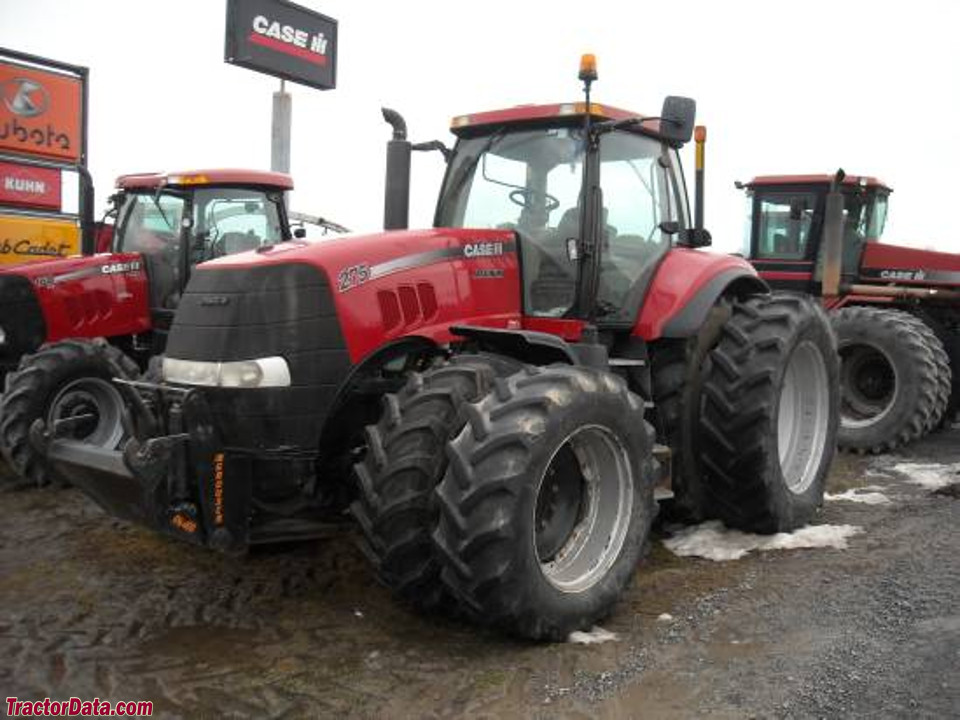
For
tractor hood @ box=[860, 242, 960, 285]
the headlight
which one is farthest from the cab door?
the headlight

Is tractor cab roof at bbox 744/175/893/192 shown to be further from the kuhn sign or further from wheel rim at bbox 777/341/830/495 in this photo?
the kuhn sign

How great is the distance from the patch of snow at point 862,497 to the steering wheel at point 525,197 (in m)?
2.98

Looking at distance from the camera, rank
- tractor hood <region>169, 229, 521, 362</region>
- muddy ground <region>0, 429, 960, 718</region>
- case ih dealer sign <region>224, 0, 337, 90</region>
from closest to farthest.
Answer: muddy ground <region>0, 429, 960, 718</region> < tractor hood <region>169, 229, 521, 362</region> < case ih dealer sign <region>224, 0, 337, 90</region>

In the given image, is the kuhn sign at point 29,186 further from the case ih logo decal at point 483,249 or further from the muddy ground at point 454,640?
the case ih logo decal at point 483,249

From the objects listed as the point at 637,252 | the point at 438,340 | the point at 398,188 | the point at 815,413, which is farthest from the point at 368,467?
the point at 815,413

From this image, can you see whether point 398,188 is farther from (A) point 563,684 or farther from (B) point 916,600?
(B) point 916,600

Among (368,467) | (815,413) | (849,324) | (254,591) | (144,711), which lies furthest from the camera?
(849,324)

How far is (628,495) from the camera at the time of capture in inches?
158

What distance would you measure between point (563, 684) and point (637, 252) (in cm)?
266

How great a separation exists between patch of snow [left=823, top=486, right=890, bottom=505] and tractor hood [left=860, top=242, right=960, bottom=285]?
142 inches

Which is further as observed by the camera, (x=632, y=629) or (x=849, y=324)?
(x=849, y=324)

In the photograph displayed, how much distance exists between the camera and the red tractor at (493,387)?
3.47 meters

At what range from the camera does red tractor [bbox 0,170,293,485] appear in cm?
651

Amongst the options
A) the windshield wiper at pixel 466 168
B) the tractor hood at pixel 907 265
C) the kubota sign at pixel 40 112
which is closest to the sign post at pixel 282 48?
the kubota sign at pixel 40 112
